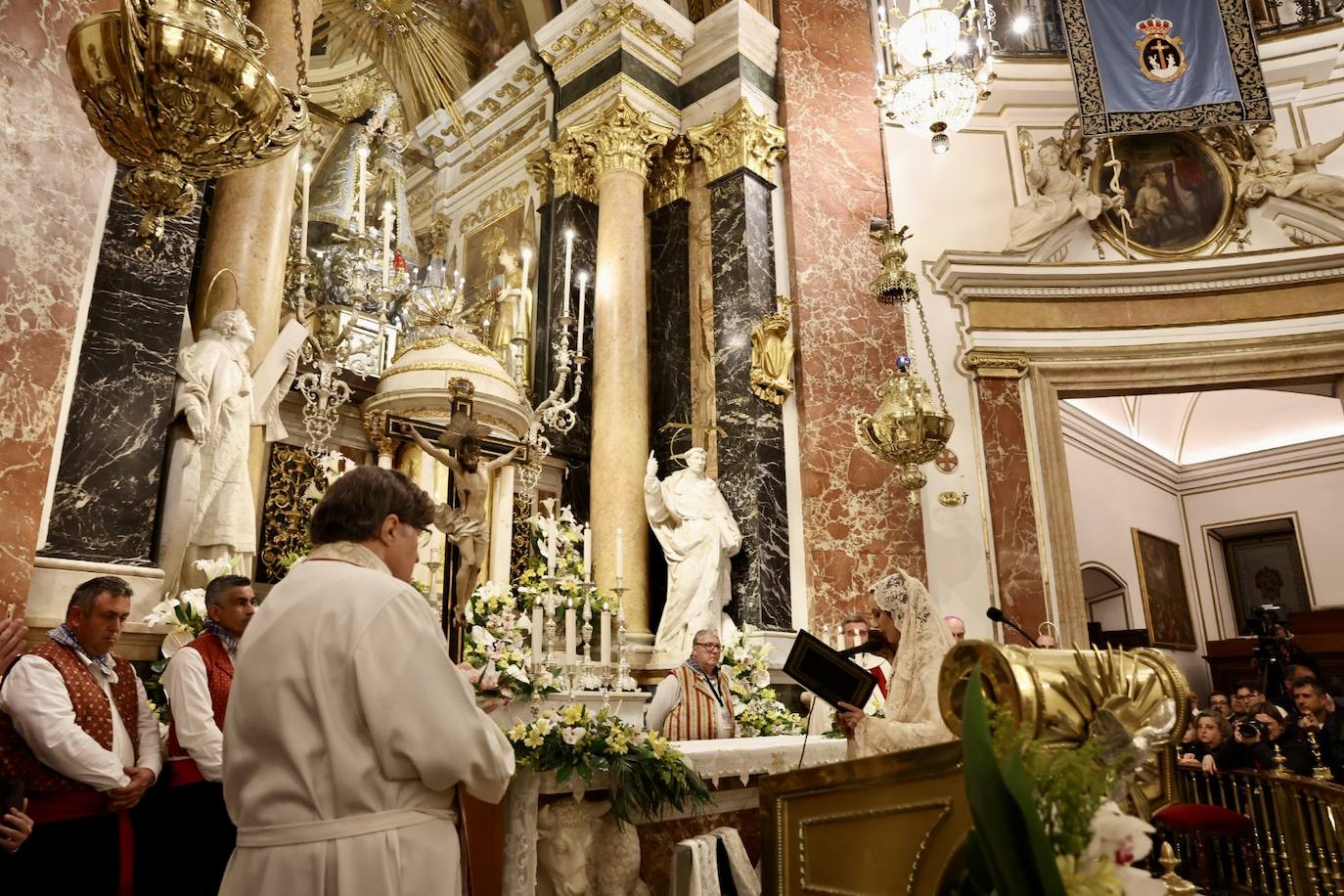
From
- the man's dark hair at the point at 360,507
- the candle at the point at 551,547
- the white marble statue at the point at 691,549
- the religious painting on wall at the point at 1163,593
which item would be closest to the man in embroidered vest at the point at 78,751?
the man's dark hair at the point at 360,507

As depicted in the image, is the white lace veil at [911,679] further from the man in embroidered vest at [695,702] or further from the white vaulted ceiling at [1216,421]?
the white vaulted ceiling at [1216,421]

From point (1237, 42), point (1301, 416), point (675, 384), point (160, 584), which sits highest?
point (1237, 42)

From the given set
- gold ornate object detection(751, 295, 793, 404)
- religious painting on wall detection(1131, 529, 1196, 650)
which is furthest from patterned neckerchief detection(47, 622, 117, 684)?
religious painting on wall detection(1131, 529, 1196, 650)

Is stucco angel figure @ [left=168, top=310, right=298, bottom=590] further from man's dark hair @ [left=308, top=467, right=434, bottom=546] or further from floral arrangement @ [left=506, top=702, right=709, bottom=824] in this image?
man's dark hair @ [left=308, top=467, right=434, bottom=546]

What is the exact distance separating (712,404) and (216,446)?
473 centimetres

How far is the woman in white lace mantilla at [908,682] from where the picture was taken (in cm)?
353

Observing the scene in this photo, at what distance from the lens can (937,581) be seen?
8844mm

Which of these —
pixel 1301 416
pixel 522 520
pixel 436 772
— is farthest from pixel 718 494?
pixel 1301 416

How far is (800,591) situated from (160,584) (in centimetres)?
528

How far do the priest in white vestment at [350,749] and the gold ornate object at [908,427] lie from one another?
6279mm

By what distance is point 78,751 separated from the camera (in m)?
3.19

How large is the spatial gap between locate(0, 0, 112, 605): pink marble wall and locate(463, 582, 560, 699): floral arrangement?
1995 mm

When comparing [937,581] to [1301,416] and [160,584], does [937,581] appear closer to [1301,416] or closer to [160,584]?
[160,584]

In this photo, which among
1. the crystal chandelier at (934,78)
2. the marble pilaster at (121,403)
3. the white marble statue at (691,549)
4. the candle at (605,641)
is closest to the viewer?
the marble pilaster at (121,403)
